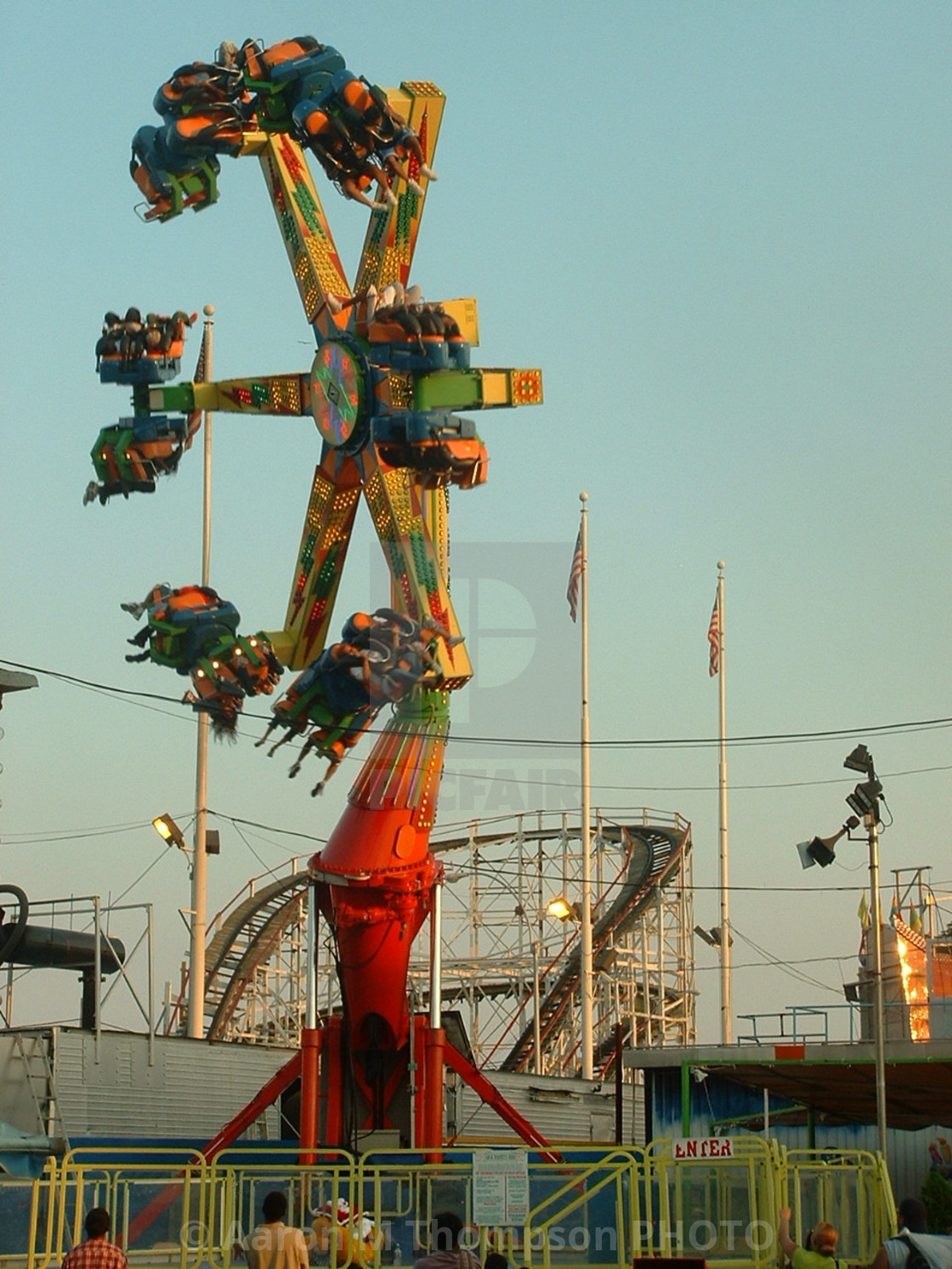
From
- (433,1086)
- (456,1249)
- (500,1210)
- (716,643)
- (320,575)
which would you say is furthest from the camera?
(716,643)

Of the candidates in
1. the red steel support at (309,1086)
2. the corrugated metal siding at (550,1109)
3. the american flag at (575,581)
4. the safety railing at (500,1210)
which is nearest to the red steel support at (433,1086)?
the red steel support at (309,1086)

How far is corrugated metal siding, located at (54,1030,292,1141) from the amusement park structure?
166 inches

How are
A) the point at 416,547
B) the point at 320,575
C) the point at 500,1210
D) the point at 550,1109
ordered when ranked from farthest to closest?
1. the point at 550,1109
2. the point at 320,575
3. the point at 416,547
4. the point at 500,1210

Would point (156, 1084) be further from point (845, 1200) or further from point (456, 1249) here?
point (456, 1249)

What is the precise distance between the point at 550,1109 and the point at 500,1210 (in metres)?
17.6

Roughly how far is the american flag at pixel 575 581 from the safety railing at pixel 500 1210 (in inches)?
804

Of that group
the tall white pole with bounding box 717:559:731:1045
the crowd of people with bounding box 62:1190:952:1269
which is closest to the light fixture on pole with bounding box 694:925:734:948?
the tall white pole with bounding box 717:559:731:1045

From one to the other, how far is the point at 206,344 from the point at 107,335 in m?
8.57

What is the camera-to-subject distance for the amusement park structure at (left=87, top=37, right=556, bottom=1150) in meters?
21.3

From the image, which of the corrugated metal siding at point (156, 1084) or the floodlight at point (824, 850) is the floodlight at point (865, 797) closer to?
the floodlight at point (824, 850)

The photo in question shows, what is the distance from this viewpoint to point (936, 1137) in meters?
32.8

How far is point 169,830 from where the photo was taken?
30.1 meters

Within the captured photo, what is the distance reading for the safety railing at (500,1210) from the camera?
1551cm

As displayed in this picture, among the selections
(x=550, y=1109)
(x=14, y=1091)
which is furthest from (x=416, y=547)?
(x=550, y=1109)
